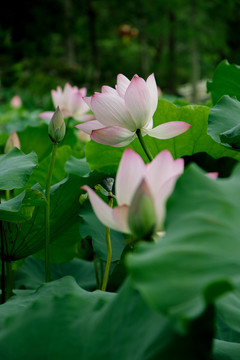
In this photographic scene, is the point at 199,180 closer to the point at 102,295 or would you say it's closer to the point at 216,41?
the point at 102,295

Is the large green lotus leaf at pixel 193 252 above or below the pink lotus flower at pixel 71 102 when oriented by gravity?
above

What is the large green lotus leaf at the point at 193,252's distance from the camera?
253 millimetres

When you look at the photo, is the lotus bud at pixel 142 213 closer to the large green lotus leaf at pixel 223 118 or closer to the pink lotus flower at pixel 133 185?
the pink lotus flower at pixel 133 185

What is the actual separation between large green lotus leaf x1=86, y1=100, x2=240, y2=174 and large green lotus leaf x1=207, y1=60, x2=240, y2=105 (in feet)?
0.42

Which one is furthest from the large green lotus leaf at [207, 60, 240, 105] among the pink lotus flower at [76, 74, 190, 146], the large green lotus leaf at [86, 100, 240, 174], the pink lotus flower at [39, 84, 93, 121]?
the pink lotus flower at [39, 84, 93, 121]

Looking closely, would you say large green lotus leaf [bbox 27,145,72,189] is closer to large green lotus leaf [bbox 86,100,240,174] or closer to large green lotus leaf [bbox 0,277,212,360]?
large green lotus leaf [bbox 86,100,240,174]

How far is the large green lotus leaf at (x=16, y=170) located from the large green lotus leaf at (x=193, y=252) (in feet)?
1.12

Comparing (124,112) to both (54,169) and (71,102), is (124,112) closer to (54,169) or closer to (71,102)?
(54,169)

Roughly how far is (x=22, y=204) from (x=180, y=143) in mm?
305

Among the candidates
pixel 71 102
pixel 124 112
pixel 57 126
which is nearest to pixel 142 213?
pixel 124 112

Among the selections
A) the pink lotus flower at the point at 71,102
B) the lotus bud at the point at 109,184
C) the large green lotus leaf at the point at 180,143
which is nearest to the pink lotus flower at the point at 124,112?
the lotus bud at the point at 109,184

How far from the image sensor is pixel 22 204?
0.61 metres

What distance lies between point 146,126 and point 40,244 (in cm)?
27

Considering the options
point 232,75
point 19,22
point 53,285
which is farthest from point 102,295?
point 19,22
